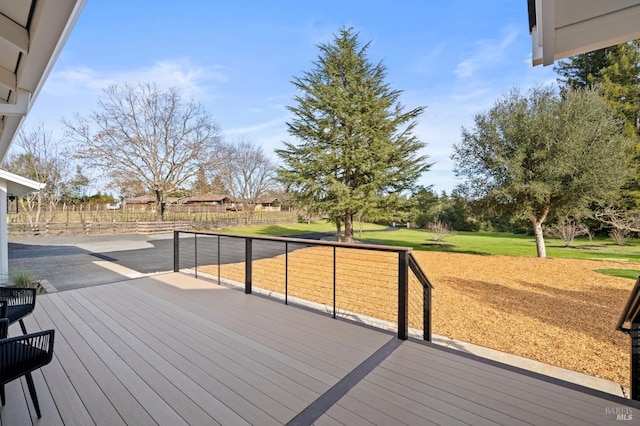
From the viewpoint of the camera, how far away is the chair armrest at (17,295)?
2.55 metres

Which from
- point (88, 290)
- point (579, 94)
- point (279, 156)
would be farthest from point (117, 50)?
point (579, 94)

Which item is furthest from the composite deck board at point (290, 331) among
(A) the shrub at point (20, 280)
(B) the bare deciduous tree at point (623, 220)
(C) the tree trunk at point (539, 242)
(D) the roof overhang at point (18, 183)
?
(B) the bare deciduous tree at point (623, 220)

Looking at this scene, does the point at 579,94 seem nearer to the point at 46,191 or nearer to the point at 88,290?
the point at 88,290

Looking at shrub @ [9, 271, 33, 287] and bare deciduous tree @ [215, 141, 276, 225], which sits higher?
bare deciduous tree @ [215, 141, 276, 225]

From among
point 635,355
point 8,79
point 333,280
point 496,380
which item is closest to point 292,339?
point 333,280

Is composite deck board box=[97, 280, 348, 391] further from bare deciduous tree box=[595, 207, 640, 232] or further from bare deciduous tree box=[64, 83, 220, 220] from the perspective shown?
→ bare deciduous tree box=[64, 83, 220, 220]

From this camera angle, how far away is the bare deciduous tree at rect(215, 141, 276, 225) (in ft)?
86.0

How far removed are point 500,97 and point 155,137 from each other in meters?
17.9

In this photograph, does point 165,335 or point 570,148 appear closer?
point 165,335

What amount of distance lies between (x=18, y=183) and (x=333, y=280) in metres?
6.06

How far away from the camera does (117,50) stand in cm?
906

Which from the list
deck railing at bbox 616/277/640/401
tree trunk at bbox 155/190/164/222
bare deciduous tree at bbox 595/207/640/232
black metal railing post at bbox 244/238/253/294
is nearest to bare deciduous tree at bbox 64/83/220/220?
tree trunk at bbox 155/190/164/222

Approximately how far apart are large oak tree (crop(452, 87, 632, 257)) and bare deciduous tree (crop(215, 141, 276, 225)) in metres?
18.4

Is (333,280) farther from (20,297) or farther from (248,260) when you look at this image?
(20,297)
